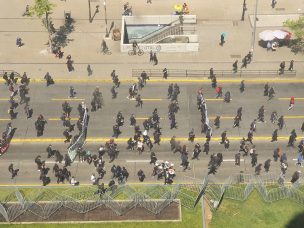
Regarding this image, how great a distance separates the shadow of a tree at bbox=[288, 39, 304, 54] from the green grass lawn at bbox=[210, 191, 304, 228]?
20433 millimetres

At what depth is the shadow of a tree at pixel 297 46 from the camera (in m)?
54.0

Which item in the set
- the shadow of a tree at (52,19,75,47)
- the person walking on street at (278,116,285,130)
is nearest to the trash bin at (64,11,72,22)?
the shadow of a tree at (52,19,75,47)

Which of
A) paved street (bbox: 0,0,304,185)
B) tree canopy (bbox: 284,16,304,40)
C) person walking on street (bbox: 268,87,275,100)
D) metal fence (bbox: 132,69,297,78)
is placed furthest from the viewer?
tree canopy (bbox: 284,16,304,40)

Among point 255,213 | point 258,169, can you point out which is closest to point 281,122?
point 258,169

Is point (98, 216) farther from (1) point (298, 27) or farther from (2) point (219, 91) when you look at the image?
(1) point (298, 27)

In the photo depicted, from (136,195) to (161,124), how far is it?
9.01 m

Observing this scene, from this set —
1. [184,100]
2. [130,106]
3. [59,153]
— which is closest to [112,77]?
[130,106]

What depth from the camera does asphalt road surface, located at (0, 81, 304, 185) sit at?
40938 mm

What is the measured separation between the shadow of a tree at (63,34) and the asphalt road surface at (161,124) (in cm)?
743

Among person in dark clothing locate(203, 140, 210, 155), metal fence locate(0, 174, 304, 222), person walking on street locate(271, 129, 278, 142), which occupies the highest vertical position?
person walking on street locate(271, 129, 278, 142)

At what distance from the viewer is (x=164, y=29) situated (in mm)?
57688

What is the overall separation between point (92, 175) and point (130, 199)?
133 inches

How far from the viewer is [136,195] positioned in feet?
124

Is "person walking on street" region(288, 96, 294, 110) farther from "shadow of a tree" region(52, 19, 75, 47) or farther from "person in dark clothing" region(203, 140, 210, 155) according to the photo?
"shadow of a tree" region(52, 19, 75, 47)
